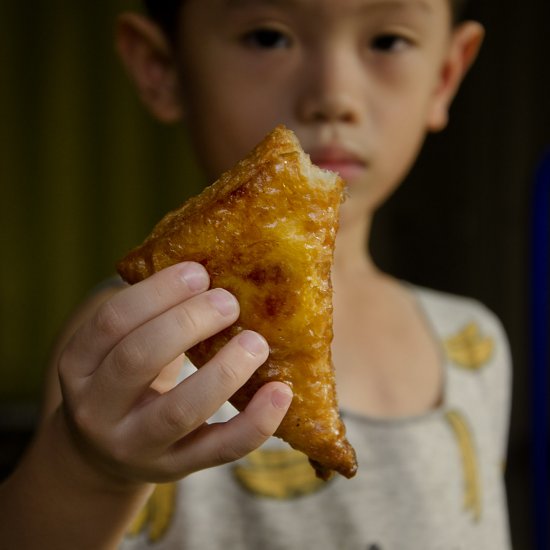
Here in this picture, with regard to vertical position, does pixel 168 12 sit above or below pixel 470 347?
above

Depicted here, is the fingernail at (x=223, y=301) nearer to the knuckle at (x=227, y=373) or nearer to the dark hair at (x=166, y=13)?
the knuckle at (x=227, y=373)

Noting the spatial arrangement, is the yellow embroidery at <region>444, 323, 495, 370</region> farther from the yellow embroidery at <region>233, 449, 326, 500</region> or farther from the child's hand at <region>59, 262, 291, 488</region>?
the child's hand at <region>59, 262, 291, 488</region>

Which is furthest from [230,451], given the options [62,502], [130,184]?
[130,184]

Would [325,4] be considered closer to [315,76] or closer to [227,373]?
[315,76]

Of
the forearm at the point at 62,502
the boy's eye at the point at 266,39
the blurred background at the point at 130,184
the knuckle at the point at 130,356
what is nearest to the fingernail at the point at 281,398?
the knuckle at the point at 130,356

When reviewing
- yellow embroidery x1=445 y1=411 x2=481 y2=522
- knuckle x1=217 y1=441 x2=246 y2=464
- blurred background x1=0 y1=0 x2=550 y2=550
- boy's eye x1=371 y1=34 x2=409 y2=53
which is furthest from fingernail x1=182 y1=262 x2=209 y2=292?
blurred background x1=0 y1=0 x2=550 y2=550
